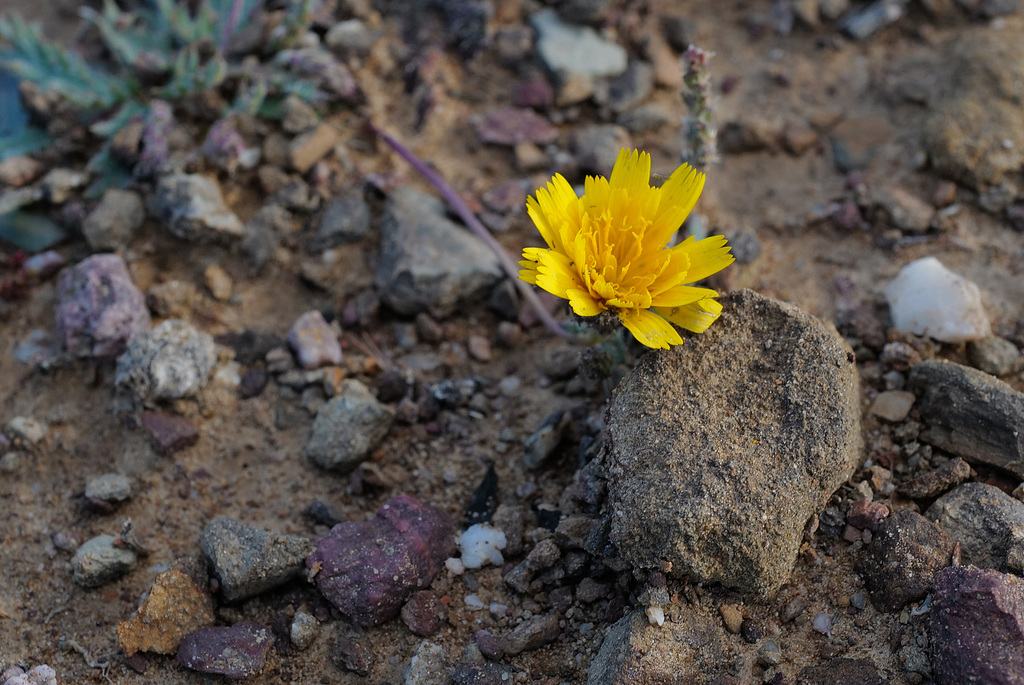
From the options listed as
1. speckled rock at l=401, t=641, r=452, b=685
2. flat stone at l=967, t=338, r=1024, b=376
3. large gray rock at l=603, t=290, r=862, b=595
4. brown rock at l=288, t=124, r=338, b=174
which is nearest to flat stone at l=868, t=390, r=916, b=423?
large gray rock at l=603, t=290, r=862, b=595

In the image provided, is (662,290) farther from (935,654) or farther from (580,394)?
(935,654)

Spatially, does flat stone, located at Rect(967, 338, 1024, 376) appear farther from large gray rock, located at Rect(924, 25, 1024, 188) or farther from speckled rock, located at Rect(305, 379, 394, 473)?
speckled rock, located at Rect(305, 379, 394, 473)

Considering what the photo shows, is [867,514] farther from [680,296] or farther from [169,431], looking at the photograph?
[169,431]

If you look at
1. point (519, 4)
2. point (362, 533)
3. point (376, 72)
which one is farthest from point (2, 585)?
point (519, 4)

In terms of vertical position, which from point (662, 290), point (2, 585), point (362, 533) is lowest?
point (2, 585)

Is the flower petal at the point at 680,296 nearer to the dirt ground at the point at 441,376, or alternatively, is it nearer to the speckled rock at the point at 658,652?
the dirt ground at the point at 441,376

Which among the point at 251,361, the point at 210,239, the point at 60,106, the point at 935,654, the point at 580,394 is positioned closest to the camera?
the point at 935,654
